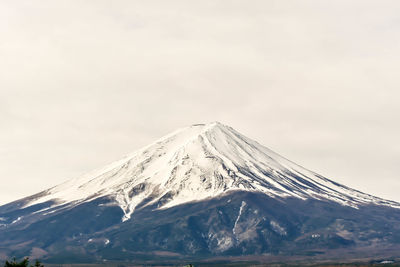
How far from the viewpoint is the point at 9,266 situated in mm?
93312

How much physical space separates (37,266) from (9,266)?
6.52 metres

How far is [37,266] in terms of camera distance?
3521 inches
